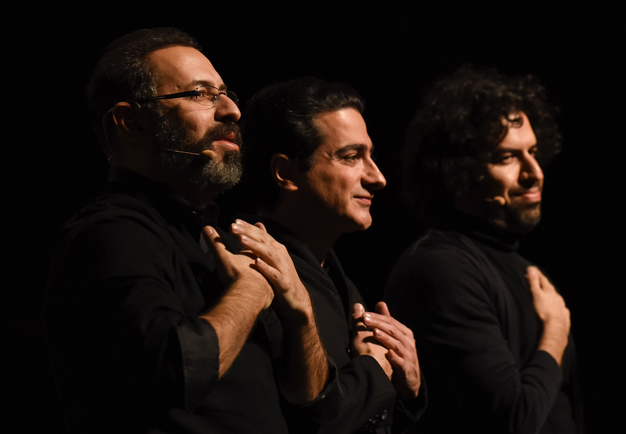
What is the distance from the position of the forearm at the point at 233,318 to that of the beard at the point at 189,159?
1.29ft

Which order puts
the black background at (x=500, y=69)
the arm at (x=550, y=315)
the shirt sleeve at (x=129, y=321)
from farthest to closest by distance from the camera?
the black background at (x=500, y=69) < the arm at (x=550, y=315) < the shirt sleeve at (x=129, y=321)

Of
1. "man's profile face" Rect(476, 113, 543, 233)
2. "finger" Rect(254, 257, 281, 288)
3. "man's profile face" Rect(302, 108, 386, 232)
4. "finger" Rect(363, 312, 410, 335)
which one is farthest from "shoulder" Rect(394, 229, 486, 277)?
"finger" Rect(254, 257, 281, 288)

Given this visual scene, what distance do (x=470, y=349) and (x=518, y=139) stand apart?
3.24ft

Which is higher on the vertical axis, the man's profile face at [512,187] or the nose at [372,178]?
the nose at [372,178]

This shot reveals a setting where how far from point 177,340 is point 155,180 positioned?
2.02ft

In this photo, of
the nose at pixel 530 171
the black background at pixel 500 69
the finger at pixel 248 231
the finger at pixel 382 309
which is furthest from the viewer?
the black background at pixel 500 69

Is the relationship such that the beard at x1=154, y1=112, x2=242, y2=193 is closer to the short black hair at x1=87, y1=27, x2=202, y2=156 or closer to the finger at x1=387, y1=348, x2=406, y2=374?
the short black hair at x1=87, y1=27, x2=202, y2=156

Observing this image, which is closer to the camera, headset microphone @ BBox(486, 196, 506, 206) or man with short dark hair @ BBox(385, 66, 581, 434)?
man with short dark hair @ BBox(385, 66, 581, 434)

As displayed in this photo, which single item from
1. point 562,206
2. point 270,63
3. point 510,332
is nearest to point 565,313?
point 510,332

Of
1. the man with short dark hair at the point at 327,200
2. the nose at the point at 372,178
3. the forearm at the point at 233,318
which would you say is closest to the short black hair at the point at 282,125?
the man with short dark hair at the point at 327,200

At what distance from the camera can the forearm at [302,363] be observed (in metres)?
1.65

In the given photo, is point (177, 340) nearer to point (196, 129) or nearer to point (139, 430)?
point (139, 430)

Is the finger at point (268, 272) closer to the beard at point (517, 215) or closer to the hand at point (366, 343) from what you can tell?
the hand at point (366, 343)

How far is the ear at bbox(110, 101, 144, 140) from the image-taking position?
1.87 metres
